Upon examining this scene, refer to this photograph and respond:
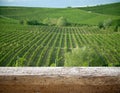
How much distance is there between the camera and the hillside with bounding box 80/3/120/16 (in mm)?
3238

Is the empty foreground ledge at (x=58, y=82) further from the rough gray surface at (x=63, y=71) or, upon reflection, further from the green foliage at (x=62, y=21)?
the green foliage at (x=62, y=21)

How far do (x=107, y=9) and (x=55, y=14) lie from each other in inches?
34.9

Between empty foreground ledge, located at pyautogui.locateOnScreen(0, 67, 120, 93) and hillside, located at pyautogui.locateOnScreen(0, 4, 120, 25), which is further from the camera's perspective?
hillside, located at pyautogui.locateOnScreen(0, 4, 120, 25)

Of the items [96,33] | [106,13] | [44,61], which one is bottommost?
[44,61]

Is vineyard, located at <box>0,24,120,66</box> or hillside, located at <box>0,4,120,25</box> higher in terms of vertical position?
hillside, located at <box>0,4,120,25</box>

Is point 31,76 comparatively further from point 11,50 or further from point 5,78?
point 11,50

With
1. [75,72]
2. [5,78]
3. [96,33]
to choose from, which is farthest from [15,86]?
[96,33]

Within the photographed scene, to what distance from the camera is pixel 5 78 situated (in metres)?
0.60

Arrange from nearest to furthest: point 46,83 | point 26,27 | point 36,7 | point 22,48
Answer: point 46,83 → point 36,7 → point 26,27 → point 22,48

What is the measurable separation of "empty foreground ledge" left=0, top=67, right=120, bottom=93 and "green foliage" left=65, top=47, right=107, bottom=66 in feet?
9.47

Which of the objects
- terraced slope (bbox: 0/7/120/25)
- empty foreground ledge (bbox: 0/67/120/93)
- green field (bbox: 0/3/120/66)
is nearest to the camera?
empty foreground ledge (bbox: 0/67/120/93)

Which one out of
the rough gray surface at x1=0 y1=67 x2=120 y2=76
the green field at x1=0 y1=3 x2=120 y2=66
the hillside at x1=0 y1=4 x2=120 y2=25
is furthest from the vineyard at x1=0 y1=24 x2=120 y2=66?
the rough gray surface at x1=0 y1=67 x2=120 y2=76

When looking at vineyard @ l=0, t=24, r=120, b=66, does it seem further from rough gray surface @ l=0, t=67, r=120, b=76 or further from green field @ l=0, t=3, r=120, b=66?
rough gray surface @ l=0, t=67, r=120, b=76

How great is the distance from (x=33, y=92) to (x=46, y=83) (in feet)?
0.16
